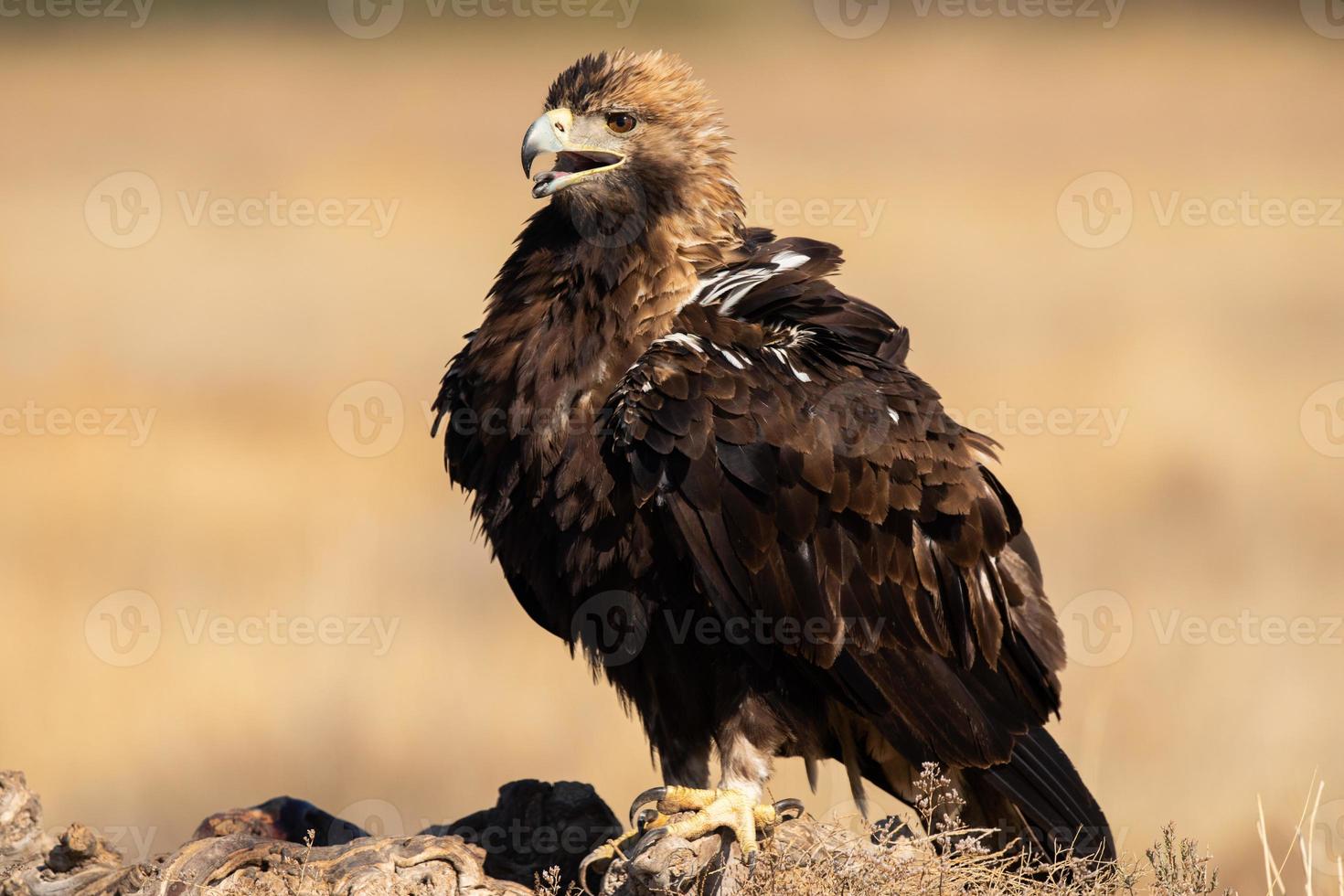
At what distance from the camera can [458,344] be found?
13.2m

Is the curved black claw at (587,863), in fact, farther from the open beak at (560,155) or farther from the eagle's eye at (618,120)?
the eagle's eye at (618,120)

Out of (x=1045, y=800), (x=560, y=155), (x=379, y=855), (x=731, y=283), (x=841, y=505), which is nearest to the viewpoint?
(x=379, y=855)

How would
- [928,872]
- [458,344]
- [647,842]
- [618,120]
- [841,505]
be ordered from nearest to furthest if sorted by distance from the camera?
[928,872] < [647,842] < [841,505] < [618,120] < [458,344]

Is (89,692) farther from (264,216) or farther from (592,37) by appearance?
(592,37)

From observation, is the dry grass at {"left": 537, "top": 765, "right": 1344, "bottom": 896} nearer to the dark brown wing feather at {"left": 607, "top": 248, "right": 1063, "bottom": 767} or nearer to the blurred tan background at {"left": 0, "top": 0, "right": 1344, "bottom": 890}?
the dark brown wing feather at {"left": 607, "top": 248, "right": 1063, "bottom": 767}

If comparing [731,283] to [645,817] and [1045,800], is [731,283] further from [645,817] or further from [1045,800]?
[1045,800]

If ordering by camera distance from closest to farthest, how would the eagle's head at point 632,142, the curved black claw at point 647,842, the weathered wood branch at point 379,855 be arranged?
the weathered wood branch at point 379,855
the curved black claw at point 647,842
the eagle's head at point 632,142

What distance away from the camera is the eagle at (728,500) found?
4.51 m

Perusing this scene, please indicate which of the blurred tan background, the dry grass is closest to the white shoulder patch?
the dry grass

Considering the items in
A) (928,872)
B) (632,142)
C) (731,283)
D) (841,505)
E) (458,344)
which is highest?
(458,344)

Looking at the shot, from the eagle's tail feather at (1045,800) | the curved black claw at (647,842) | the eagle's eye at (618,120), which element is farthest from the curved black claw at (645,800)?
the eagle's eye at (618,120)

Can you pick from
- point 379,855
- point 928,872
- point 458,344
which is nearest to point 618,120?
point 379,855

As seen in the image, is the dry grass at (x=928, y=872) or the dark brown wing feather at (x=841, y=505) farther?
the dark brown wing feather at (x=841, y=505)

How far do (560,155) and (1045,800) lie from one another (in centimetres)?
262
